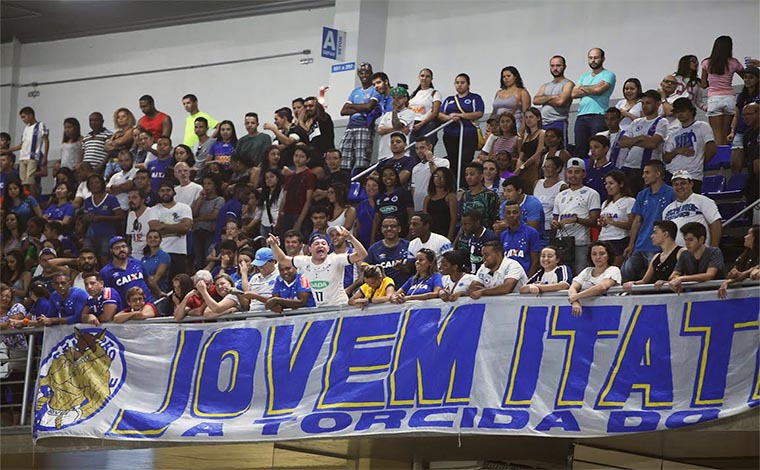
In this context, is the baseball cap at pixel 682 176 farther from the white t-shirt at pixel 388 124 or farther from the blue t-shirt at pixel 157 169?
the blue t-shirt at pixel 157 169

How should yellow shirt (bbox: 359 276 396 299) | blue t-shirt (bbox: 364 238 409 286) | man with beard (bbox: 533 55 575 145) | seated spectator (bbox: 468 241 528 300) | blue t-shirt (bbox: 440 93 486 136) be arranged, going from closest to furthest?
seated spectator (bbox: 468 241 528 300), yellow shirt (bbox: 359 276 396 299), blue t-shirt (bbox: 364 238 409 286), man with beard (bbox: 533 55 575 145), blue t-shirt (bbox: 440 93 486 136)

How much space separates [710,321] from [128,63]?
48.4 ft

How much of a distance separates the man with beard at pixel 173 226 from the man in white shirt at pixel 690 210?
18.5 feet

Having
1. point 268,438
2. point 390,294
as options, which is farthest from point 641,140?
point 268,438

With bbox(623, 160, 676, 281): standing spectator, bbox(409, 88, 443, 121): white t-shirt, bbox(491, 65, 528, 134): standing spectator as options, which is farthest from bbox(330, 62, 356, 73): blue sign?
bbox(623, 160, 676, 281): standing spectator

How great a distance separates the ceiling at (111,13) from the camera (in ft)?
66.1

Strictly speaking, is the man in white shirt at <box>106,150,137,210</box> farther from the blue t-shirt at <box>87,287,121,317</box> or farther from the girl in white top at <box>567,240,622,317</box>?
the girl in white top at <box>567,240,622,317</box>

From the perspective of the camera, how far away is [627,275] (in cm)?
1066

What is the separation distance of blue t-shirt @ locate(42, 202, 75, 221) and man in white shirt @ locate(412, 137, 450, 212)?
4.49 meters

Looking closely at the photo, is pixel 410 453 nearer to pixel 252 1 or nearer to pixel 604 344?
pixel 604 344

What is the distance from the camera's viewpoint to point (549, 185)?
41.2 feet

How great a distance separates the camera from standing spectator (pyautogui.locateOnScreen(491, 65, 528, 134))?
1413 centimetres

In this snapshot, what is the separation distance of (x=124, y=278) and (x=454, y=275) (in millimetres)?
4053

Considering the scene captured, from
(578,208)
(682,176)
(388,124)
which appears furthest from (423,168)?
(682,176)
